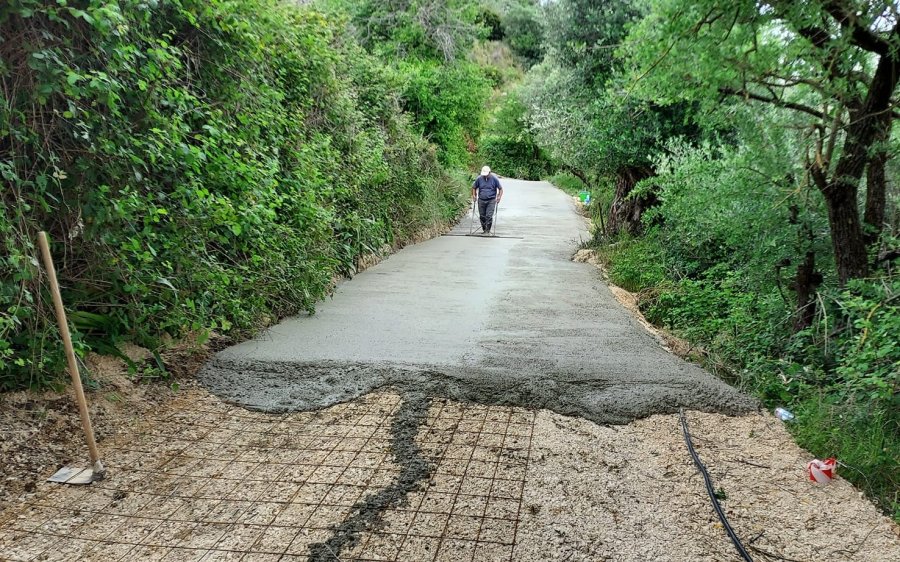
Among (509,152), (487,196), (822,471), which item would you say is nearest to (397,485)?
(822,471)

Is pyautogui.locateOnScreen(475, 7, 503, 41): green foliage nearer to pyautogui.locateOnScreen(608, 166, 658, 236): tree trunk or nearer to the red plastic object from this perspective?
pyautogui.locateOnScreen(608, 166, 658, 236): tree trunk

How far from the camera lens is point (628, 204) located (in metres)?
11.8

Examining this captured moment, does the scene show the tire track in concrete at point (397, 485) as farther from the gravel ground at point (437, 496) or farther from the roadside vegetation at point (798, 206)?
the roadside vegetation at point (798, 206)

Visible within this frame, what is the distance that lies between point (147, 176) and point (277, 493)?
7.07ft

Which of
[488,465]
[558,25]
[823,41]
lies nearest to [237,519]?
[488,465]

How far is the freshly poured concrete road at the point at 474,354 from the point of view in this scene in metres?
4.01

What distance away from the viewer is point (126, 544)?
2.46 meters


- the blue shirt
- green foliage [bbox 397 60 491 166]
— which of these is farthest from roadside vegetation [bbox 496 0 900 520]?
green foliage [bbox 397 60 491 166]

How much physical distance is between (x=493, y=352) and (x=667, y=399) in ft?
4.83

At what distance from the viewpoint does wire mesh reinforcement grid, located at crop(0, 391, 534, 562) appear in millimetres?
2451

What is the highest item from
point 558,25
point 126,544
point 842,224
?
point 558,25

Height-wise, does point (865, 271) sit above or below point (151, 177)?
below

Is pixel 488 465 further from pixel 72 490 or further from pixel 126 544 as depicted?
pixel 72 490

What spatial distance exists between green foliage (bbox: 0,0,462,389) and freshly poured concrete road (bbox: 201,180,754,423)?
1.49 ft
